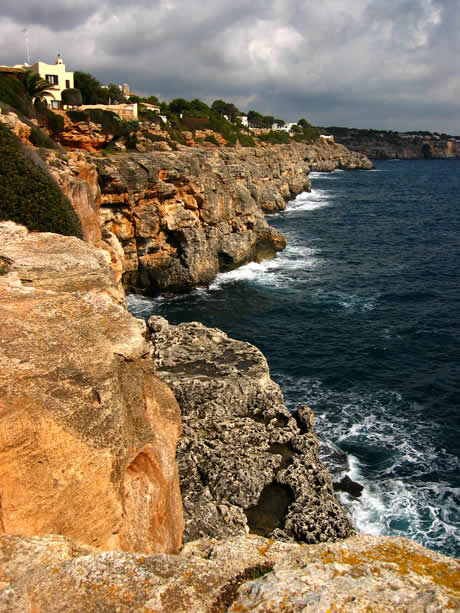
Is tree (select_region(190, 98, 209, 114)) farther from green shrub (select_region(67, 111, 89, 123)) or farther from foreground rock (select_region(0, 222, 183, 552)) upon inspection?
foreground rock (select_region(0, 222, 183, 552))

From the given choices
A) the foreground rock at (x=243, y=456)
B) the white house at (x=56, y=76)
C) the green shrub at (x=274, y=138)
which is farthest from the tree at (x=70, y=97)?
the green shrub at (x=274, y=138)

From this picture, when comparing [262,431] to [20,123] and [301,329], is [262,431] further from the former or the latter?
[20,123]

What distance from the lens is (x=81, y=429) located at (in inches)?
320

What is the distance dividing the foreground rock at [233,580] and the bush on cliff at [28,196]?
14.8 m

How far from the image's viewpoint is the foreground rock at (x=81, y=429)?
7.59 metres

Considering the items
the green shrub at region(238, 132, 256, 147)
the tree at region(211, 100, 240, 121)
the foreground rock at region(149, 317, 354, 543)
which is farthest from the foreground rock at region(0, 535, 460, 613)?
the tree at region(211, 100, 240, 121)

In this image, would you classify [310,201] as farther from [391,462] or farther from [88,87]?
[391,462]

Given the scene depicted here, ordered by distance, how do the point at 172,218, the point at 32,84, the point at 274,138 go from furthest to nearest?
1. the point at 274,138
2. the point at 32,84
3. the point at 172,218

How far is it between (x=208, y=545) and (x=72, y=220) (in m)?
16.1

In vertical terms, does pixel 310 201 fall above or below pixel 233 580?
above

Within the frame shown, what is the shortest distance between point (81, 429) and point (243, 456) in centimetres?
1079

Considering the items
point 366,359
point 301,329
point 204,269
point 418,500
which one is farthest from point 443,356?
point 204,269

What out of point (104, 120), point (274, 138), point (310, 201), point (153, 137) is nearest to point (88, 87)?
point (153, 137)

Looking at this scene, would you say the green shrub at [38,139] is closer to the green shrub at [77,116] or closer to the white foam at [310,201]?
the green shrub at [77,116]
